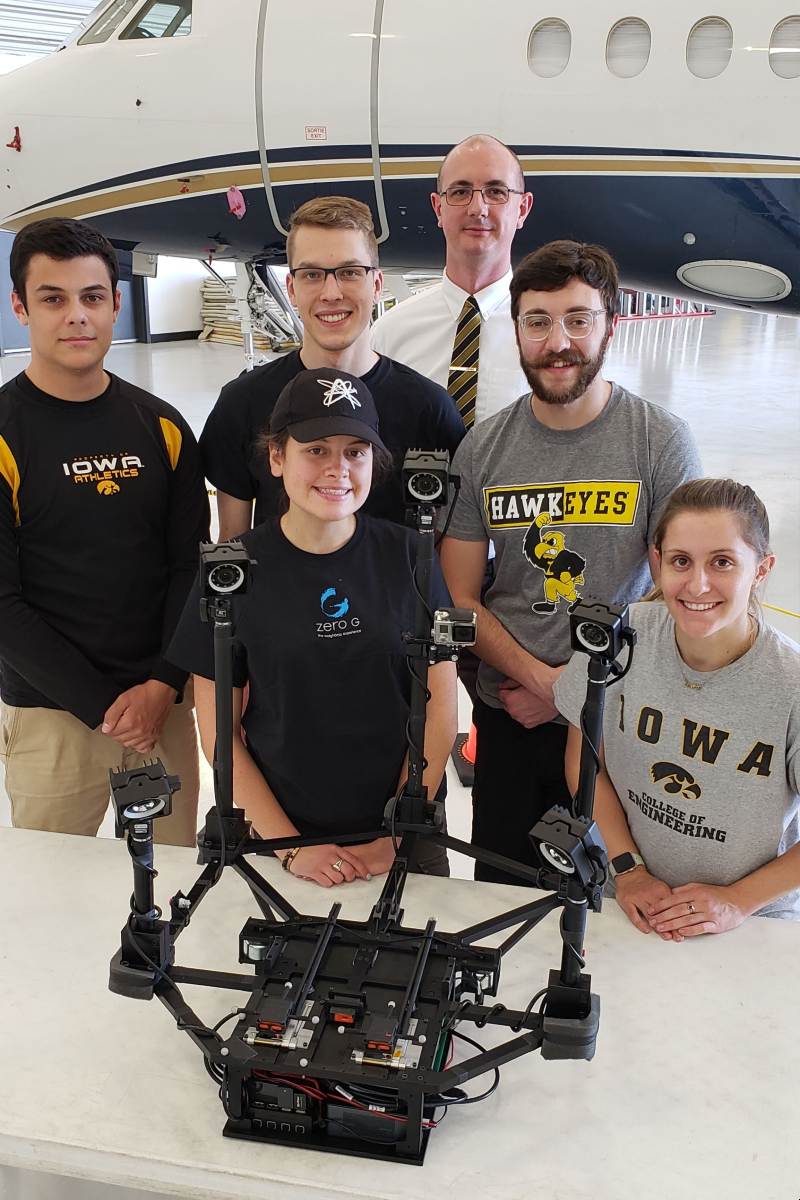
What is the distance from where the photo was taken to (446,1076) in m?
1.32

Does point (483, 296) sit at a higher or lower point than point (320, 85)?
lower

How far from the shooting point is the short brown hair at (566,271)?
2.25 m

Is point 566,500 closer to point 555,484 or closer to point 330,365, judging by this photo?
point 555,484

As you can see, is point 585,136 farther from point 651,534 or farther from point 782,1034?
point 782,1034

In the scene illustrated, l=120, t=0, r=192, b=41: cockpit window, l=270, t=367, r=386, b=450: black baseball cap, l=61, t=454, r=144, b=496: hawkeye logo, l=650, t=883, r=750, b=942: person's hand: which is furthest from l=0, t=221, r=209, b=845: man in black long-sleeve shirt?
l=120, t=0, r=192, b=41: cockpit window

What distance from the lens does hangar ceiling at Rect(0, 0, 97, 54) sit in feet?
42.7

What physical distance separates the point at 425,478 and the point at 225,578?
33 cm

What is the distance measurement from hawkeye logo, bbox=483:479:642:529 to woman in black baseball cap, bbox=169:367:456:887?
1.16 feet

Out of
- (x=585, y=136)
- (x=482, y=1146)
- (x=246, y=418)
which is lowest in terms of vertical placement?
(x=482, y=1146)

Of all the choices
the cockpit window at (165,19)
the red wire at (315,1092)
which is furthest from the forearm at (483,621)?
the cockpit window at (165,19)

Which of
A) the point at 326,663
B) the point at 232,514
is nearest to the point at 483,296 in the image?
the point at 232,514

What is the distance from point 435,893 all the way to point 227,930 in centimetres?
37

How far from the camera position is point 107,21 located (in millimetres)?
6074

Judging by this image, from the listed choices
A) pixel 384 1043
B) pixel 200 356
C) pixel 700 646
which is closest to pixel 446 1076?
pixel 384 1043
